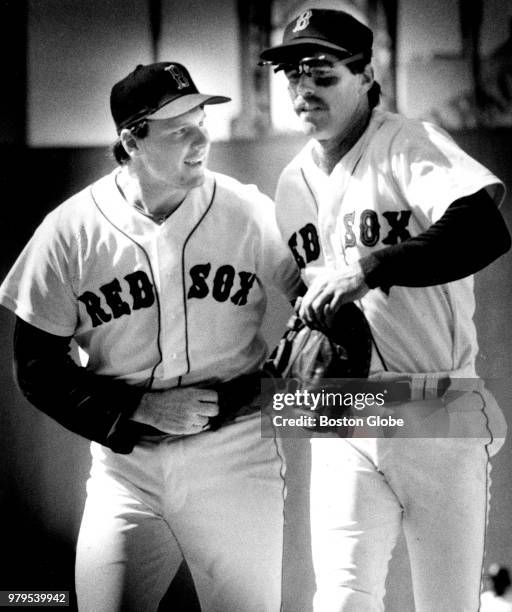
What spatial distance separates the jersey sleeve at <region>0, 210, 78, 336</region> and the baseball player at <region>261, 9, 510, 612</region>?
0.45m

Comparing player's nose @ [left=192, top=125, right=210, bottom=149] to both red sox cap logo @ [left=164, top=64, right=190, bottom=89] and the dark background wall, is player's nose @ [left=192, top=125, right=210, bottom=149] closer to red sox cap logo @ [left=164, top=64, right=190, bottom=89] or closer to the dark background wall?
red sox cap logo @ [left=164, top=64, right=190, bottom=89]

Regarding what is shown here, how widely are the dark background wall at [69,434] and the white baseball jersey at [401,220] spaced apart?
1.04ft

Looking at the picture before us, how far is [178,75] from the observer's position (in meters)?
1.55

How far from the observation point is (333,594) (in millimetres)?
1368

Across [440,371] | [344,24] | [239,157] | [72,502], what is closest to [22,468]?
[72,502]

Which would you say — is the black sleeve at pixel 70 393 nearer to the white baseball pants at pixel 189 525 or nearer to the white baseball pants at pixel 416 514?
the white baseball pants at pixel 189 525

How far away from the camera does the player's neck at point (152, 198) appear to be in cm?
159

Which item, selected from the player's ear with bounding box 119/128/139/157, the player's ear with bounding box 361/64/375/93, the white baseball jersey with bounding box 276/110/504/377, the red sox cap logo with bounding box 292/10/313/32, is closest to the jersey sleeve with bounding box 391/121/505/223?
the white baseball jersey with bounding box 276/110/504/377

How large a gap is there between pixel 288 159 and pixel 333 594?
879 millimetres

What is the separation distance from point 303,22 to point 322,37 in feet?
0.22

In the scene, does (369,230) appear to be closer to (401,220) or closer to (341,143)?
(401,220)

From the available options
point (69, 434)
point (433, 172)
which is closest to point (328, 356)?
point (433, 172)

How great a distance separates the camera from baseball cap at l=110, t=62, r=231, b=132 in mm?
1520

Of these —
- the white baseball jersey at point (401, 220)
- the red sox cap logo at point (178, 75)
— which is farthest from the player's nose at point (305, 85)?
the red sox cap logo at point (178, 75)
